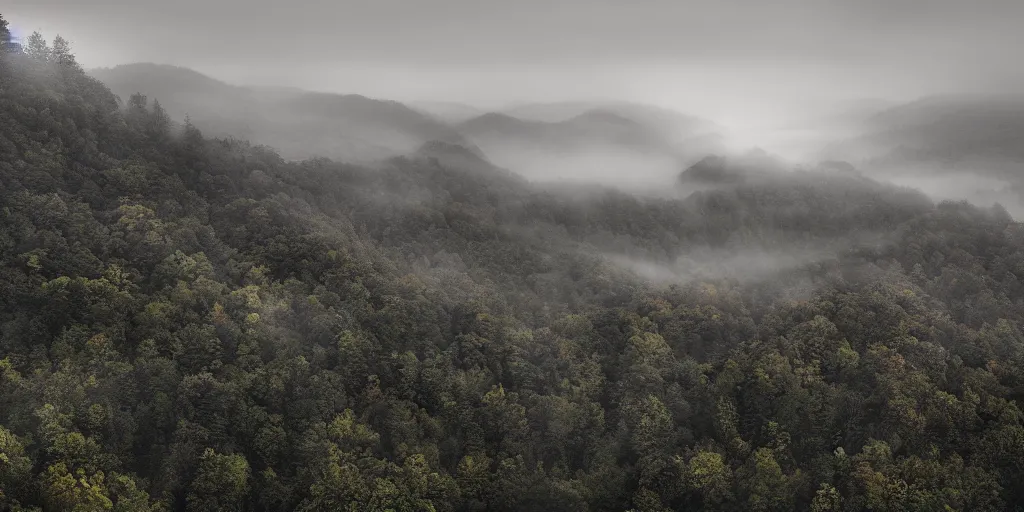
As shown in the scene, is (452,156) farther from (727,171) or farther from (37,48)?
(37,48)

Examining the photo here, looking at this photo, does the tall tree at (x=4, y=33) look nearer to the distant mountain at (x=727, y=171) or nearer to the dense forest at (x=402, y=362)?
the dense forest at (x=402, y=362)

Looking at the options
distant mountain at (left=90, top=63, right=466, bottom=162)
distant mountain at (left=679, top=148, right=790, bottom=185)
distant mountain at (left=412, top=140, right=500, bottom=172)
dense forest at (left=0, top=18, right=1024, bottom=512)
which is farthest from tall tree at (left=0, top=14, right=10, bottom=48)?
distant mountain at (left=679, top=148, right=790, bottom=185)

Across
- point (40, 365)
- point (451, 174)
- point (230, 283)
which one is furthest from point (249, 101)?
point (40, 365)

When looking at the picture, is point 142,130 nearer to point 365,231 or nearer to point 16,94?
point 16,94

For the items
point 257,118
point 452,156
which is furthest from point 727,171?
point 257,118

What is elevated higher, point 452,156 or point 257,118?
point 257,118

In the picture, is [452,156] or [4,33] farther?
[452,156]

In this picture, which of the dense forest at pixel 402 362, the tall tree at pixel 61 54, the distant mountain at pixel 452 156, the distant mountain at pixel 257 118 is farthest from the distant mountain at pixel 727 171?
the tall tree at pixel 61 54
